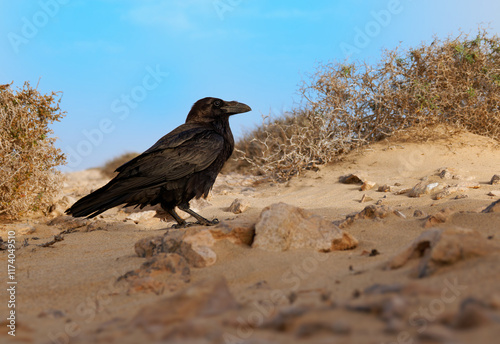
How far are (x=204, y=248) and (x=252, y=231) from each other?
1.47 ft

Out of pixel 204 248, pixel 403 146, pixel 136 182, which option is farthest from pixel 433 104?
pixel 204 248

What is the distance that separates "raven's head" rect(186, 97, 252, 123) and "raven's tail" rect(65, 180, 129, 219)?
5.45 feet

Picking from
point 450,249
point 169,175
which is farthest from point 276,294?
point 169,175

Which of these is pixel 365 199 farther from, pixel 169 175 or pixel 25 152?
pixel 25 152

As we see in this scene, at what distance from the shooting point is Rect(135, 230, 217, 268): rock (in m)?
3.25

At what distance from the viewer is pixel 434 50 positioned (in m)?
9.05

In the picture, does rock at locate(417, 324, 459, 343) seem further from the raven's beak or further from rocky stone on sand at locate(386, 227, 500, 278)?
the raven's beak

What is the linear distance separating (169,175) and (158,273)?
8.12ft

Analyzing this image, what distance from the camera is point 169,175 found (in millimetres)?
5336

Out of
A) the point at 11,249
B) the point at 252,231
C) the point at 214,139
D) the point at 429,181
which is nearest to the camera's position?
the point at 252,231

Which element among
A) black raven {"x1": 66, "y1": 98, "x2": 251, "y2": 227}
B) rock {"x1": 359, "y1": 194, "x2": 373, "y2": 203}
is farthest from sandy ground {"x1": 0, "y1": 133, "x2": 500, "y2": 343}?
rock {"x1": 359, "y1": 194, "x2": 373, "y2": 203}

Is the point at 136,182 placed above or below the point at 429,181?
above

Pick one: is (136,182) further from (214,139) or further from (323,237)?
(323,237)

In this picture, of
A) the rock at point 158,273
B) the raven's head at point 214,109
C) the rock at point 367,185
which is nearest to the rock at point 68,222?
the raven's head at point 214,109
